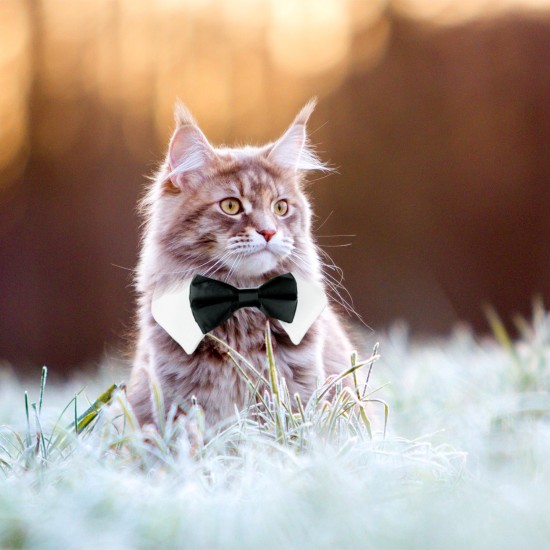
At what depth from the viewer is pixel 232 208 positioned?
76.2 inches

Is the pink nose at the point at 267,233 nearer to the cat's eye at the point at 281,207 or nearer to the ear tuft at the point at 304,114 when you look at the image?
the cat's eye at the point at 281,207

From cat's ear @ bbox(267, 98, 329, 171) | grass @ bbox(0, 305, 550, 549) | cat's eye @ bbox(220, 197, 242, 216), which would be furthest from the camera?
cat's ear @ bbox(267, 98, 329, 171)

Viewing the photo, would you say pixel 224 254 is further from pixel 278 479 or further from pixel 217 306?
pixel 278 479

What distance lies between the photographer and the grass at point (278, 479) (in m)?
1.14

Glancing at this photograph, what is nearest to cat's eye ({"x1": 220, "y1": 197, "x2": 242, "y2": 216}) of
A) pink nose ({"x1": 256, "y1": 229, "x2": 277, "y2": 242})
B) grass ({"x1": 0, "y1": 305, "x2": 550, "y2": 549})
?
pink nose ({"x1": 256, "y1": 229, "x2": 277, "y2": 242})

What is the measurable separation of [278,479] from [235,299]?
579 millimetres

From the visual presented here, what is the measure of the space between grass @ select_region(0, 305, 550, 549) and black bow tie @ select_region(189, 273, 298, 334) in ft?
0.50

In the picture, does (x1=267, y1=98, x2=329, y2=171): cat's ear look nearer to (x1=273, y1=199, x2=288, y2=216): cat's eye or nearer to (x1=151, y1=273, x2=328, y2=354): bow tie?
(x1=273, y1=199, x2=288, y2=216): cat's eye

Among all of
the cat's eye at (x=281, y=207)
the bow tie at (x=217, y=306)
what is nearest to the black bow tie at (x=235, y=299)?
the bow tie at (x=217, y=306)

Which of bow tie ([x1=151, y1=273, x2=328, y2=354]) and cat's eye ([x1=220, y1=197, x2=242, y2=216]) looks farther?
cat's eye ([x1=220, y1=197, x2=242, y2=216])

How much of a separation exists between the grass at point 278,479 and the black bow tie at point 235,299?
A: 0.15 m

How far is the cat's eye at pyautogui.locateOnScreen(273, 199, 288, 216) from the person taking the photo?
201cm

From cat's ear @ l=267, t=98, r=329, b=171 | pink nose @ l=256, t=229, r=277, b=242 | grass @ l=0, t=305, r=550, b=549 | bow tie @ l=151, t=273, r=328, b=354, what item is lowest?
grass @ l=0, t=305, r=550, b=549

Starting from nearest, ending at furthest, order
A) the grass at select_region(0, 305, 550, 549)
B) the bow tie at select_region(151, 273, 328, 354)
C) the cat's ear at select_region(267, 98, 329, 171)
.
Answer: the grass at select_region(0, 305, 550, 549) → the bow tie at select_region(151, 273, 328, 354) → the cat's ear at select_region(267, 98, 329, 171)
